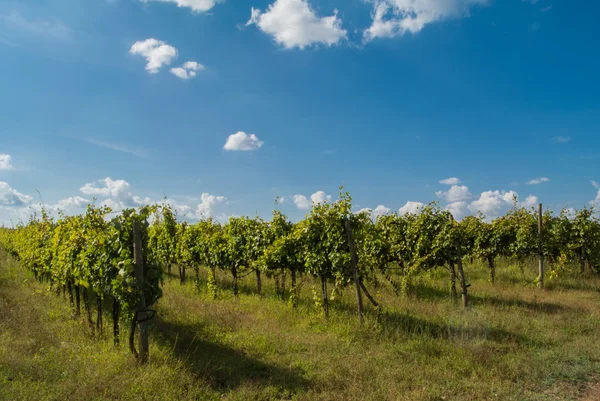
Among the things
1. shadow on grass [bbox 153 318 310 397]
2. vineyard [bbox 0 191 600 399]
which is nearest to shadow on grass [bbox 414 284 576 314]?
vineyard [bbox 0 191 600 399]

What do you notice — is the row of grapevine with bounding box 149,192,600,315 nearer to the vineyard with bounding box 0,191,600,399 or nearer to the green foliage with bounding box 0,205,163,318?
the vineyard with bounding box 0,191,600,399

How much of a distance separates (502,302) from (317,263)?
6.44m

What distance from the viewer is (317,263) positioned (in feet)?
33.3

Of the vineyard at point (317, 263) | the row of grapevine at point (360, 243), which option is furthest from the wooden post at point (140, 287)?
the row of grapevine at point (360, 243)

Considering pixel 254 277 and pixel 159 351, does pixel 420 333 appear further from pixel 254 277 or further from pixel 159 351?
pixel 254 277

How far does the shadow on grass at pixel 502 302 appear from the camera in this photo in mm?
11266

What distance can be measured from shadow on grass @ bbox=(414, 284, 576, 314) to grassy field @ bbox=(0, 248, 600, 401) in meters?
0.11

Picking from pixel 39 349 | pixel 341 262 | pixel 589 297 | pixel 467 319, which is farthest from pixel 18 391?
pixel 589 297

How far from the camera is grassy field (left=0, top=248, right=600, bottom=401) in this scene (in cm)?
584

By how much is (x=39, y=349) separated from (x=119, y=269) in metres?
2.23

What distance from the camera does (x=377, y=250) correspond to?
47.2ft

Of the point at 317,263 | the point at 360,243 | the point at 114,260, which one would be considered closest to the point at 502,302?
the point at 360,243

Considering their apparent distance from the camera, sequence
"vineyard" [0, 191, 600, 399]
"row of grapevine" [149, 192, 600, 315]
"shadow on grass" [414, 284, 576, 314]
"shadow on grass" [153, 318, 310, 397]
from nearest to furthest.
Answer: "shadow on grass" [153, 318, 310, 397] < "vineyard" [0, 191, 600, 399] < "row of grapevine" [149, 192, 600, 315] < "shadow on grass" [414, 284, 576, 314]

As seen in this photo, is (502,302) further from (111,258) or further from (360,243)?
(111,258)
